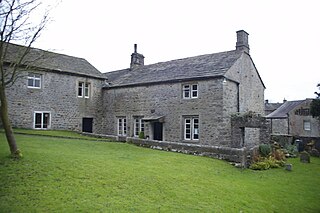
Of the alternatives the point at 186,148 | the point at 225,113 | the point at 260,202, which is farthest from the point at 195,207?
the point at 225,113

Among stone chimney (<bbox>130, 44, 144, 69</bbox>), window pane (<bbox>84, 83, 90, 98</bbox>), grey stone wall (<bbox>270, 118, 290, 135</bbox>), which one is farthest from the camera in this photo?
grey stone wall (<bbox>270, 118, 290, 135</bbox>)

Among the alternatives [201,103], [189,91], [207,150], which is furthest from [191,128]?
[207,150]

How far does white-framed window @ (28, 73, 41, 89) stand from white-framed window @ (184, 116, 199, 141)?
576 inches

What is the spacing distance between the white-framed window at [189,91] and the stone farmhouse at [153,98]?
0.29 ft

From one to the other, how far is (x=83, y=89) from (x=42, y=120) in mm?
5752

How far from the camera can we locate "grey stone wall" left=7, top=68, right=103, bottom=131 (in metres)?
24.7

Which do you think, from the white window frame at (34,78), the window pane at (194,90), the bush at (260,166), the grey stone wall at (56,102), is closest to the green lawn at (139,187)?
the bush at (260,166)

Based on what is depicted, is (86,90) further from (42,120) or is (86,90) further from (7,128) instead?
(7,128)

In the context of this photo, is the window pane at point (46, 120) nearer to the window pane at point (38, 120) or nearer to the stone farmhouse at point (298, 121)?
the window pane at point (38, 120)

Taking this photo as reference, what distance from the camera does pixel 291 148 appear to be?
27.2 meters

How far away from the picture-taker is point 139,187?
9.58 meters

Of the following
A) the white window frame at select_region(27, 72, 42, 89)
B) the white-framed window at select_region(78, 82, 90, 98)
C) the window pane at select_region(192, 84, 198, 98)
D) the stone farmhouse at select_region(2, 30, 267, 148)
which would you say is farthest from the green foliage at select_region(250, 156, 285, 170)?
the white window frame at select_region(27, 72, 42, 89)

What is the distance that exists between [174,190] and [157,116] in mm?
16175

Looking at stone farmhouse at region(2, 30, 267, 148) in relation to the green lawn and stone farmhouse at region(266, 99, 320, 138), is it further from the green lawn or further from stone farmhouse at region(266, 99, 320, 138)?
stone farmhouse at region(266, 99, 320, 138)
